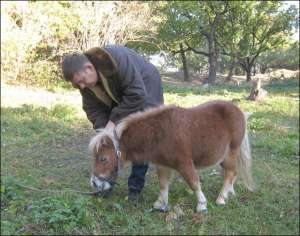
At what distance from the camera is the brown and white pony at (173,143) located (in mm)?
4043

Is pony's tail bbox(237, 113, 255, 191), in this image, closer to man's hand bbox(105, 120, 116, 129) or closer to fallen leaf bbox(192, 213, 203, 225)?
fallen leaf bbox(192, 213, 203, 225)

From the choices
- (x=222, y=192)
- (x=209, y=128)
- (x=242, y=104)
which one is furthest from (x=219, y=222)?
(x=242, y=104)

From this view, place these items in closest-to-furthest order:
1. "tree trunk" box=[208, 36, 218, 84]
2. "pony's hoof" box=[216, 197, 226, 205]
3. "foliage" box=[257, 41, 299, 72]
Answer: "pony's hoof" box=[216, 197, 226, 205]
"tree trunk" box=[208, 36, 218, 84]
"foliage" box=[257, 41, 299, 72]

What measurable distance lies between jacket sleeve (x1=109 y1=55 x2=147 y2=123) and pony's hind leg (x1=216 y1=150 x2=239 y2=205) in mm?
1284

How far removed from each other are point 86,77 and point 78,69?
0.11 m

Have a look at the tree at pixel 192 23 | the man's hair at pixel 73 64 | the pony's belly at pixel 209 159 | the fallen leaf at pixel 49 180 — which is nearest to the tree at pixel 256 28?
the tree at pixel 192 23

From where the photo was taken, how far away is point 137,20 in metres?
17.8

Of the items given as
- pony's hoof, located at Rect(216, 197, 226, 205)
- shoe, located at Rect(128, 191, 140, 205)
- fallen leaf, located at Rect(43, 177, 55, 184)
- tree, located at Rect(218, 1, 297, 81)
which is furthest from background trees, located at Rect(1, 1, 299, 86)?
pony's hoof, located at Rect(216, 197, 226, 205)

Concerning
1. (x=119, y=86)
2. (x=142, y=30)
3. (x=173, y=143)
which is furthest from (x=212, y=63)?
(x=119, y=86)

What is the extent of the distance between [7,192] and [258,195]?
284cm

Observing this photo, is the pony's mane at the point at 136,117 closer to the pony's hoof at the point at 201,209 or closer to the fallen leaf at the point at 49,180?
the pony's hoof at the point at 201,209

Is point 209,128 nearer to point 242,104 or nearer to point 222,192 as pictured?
point 222,192

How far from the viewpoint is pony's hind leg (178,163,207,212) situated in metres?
4.25

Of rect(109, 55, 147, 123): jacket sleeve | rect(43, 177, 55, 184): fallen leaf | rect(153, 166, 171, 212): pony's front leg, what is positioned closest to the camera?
rect(109, 55, 147, 123): jacket sleeve
